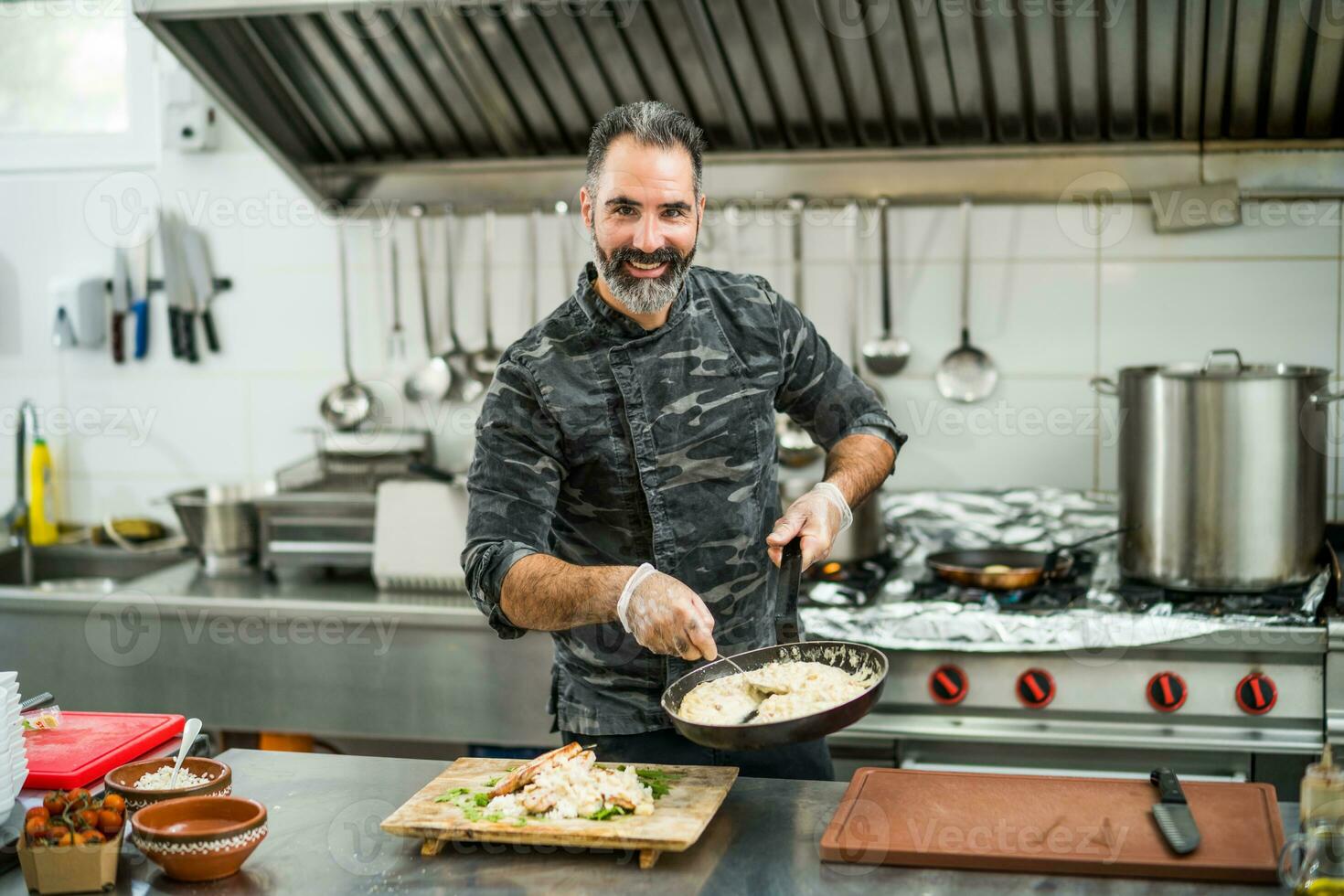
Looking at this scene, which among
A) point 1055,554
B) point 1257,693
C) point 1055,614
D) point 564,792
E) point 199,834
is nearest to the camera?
point 199,834

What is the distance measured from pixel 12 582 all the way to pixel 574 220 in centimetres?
186

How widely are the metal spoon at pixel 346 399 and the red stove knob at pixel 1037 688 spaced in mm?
1914

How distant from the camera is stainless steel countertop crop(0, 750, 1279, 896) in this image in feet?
4.86

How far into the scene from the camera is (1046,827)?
158cm

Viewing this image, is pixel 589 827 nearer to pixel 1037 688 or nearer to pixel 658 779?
pixel 658 779

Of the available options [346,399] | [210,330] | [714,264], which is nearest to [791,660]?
[714,264]

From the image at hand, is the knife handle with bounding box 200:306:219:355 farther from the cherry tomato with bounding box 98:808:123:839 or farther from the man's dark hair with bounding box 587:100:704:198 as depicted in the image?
the cherry tomato with bounding box 98:808:123:839

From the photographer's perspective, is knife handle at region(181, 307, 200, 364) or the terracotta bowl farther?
knife handle at region(181, 307, 200, 364)

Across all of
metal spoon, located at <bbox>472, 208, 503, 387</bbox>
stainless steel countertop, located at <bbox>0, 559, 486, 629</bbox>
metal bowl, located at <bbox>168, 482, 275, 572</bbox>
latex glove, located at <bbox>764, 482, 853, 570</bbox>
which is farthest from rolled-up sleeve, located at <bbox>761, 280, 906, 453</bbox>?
metal bowl, located at <bbox>168, 482, 275, 572</bbox>

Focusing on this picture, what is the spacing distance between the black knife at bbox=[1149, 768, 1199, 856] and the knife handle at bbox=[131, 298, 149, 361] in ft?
9.89

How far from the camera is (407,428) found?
11.6 feet

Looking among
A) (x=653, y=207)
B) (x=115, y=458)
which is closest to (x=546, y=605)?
(x=653, y=207)

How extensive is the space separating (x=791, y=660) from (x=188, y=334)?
2.47 metres

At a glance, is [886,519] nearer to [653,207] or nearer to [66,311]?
[653,207]
